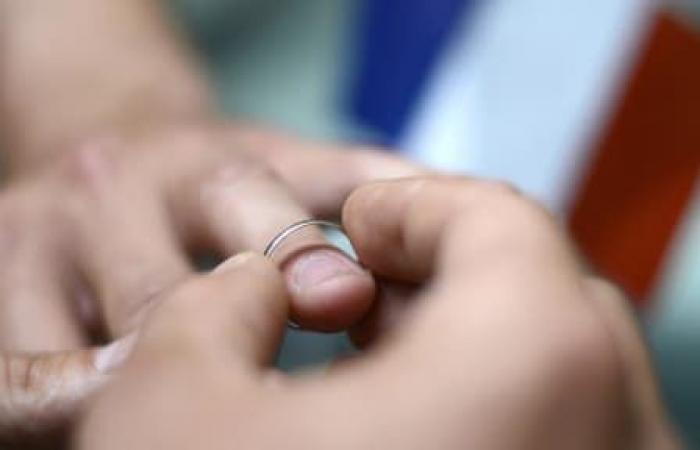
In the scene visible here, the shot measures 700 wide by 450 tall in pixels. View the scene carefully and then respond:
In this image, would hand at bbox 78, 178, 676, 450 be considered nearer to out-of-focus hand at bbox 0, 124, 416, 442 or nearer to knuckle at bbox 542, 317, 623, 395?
knuckle at bbox 542, 317, 623, 395

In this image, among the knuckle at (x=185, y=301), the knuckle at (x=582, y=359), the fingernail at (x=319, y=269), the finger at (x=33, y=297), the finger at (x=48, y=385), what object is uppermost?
the knuckle at (x=582, y=359)

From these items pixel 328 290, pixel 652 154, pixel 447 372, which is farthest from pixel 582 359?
pixel 652 154

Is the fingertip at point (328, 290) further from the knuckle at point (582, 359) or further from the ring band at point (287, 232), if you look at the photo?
the knuckle at point (582, 359)

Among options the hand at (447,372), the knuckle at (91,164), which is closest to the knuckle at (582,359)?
the hand at (447,372)

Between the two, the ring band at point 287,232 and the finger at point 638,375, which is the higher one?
the finger at point 638,375

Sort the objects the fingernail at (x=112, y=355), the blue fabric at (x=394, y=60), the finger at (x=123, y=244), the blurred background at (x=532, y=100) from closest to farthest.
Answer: the fingernail at (x=112, y=355), the finger at (x=123, y=244), the blurred background at (x=532, y=100), the blue fabric at (x=394, y=60)

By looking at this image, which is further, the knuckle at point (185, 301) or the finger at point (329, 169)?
the finger at point (329, 169)

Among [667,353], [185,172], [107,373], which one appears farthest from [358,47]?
[107,373]
